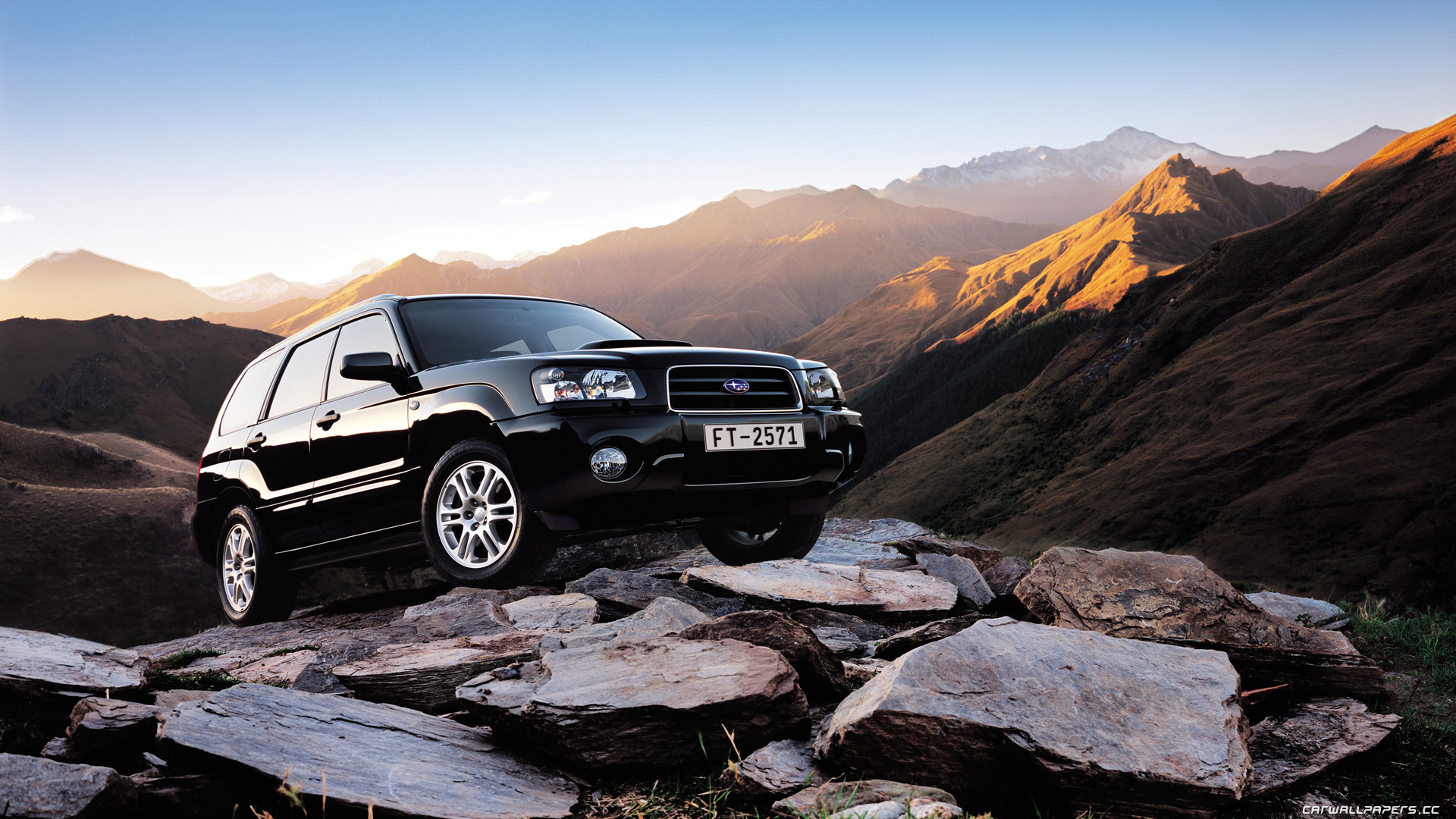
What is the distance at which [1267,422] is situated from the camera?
68562 mm

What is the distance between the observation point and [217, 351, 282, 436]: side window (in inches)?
279

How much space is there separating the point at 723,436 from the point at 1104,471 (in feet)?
258

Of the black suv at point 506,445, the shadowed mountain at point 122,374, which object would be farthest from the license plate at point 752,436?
the shadowed mountain at point 122,374

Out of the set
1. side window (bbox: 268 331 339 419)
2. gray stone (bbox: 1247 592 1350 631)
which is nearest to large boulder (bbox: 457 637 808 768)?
side window (bbox: 268 331 339 419)

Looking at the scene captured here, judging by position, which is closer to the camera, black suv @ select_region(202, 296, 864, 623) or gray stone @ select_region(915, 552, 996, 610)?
black suv @ select_region(202, 296, 864, 623)

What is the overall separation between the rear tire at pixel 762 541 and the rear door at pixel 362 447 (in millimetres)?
2480

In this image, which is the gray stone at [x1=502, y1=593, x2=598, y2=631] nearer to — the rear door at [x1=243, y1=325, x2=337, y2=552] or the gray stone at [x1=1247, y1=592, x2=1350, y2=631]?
the rear door at [x1=243, y1=325, x2=337, y2=552]

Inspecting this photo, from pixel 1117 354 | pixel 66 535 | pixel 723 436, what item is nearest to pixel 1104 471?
pixel 1117 354

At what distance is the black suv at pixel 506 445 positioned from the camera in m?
4.98

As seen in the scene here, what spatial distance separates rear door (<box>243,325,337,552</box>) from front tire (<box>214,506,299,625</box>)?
146mm

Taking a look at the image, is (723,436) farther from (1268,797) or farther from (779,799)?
(1268,797)

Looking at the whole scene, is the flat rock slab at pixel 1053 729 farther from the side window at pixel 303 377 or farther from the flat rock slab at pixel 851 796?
the side window at pixel 303 377

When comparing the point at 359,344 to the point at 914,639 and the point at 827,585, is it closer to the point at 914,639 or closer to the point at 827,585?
the point at 827,585

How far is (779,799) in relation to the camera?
270 cm
